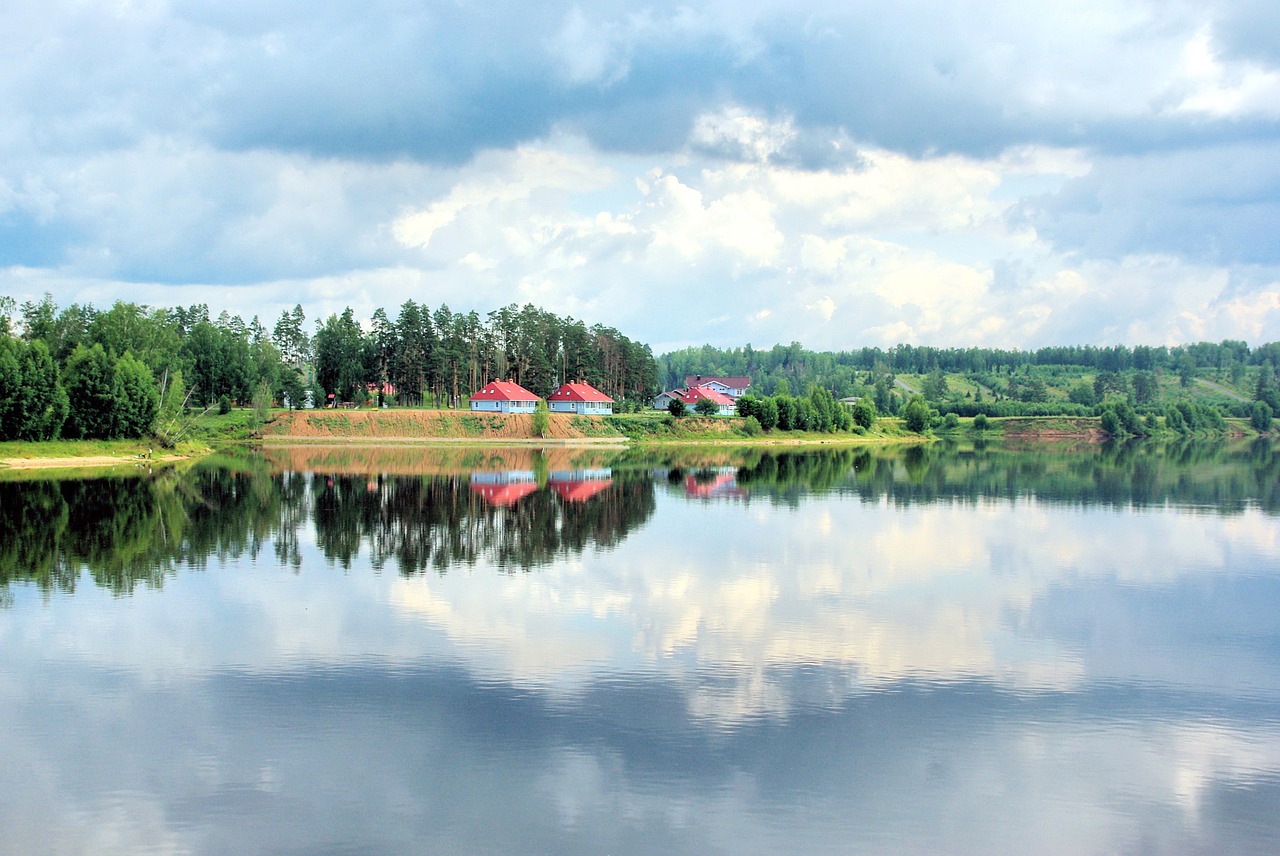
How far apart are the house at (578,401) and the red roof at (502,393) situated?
437 centimetres

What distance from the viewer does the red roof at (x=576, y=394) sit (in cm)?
11800

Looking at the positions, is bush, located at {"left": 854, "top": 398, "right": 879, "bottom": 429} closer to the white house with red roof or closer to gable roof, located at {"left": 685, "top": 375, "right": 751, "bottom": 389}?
the white house with red roof

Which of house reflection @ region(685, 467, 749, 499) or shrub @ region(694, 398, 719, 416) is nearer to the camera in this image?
house reflection @ region(685, 467, 749, 499)

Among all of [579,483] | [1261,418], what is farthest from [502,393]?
[1261,418]

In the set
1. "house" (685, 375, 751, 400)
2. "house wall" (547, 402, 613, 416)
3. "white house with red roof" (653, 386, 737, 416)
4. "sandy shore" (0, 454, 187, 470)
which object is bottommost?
"sandy shore" (0, 454, 187, 470)

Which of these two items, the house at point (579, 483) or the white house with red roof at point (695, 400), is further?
the white house with red roof at point (695, 400)

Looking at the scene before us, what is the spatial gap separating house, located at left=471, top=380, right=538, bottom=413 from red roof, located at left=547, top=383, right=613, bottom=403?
5282mm

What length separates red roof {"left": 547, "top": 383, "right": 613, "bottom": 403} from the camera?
387ft

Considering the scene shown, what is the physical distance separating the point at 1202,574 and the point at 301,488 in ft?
139

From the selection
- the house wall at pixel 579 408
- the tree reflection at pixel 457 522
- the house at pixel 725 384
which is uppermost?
the house at pixel 725 384

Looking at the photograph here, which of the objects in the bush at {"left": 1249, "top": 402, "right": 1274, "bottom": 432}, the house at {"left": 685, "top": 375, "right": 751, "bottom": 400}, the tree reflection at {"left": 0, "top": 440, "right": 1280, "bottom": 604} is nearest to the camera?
the tree reflection at {"left": 0, "top": 440, "right": 1280, "bottom": 604}

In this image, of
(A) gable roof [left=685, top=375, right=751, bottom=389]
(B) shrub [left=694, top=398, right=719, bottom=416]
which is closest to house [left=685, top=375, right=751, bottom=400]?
(A) gable roof [left=685, top=375, right=751, bottom=389]

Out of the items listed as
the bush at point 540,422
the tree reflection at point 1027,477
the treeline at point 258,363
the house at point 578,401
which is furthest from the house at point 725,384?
the tree reflection at point 1027,477

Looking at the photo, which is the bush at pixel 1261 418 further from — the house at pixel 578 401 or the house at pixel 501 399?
the house at pixel 501 399
